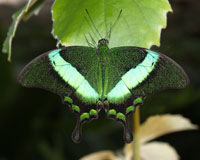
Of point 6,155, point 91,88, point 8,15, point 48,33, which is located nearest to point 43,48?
point 48,33

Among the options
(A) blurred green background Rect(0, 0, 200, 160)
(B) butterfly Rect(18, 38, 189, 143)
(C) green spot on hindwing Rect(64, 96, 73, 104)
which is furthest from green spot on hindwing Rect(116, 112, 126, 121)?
(A) blurred green background Rect(0, 0, 200, 160)

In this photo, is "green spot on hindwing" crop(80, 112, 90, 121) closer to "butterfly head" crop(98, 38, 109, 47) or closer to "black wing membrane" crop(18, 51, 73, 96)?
"black wing membrane" crop(18, 51, 73, 96)

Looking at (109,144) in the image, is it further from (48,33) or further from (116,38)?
(116,38)

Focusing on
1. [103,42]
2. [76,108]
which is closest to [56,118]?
[76,108]

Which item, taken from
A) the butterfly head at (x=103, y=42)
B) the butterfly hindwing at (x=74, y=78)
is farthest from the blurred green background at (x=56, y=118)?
the butterfly head at (x=103, y=42)

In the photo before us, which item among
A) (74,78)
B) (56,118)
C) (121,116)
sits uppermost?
(56,118)

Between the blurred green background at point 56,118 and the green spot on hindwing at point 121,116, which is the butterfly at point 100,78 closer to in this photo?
the green spot on hindwing at point 121,116

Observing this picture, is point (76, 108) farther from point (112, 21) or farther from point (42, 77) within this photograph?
point (112, 21)

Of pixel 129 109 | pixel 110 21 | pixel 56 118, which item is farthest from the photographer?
pixel 56 118
